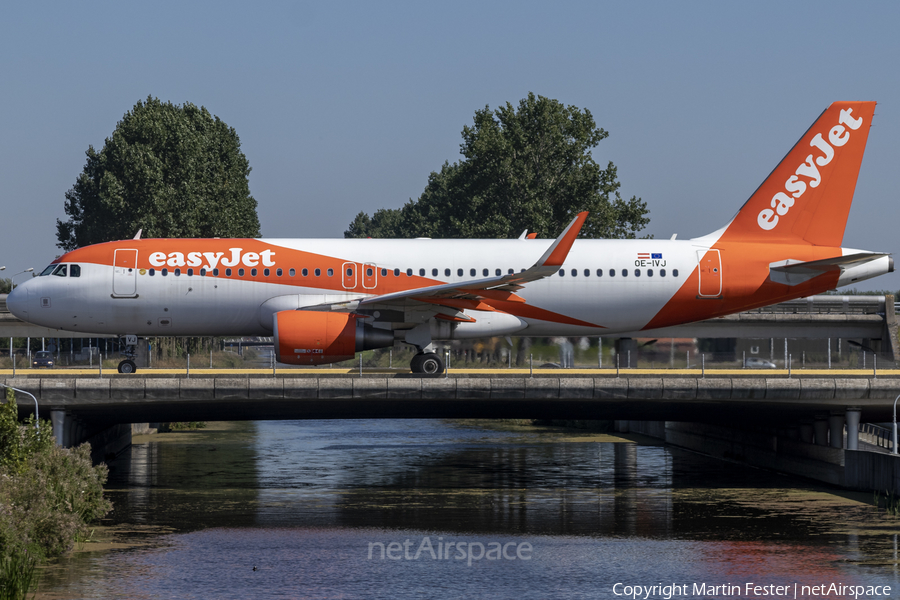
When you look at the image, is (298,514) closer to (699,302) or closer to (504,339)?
(504,339)

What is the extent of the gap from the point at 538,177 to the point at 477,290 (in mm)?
A: 67363

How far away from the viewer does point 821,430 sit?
48.3 metres

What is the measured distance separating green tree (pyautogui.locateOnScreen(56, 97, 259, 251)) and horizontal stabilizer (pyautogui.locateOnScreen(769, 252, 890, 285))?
6638 cm

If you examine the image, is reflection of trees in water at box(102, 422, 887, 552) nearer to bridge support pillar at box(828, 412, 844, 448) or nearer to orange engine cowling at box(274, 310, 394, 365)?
bridge support pillar at box(828, 412, 844, 448)

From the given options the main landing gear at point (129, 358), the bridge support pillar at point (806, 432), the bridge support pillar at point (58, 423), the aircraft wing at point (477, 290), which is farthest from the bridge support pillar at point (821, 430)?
the bridge support pillar at point (58, 423)

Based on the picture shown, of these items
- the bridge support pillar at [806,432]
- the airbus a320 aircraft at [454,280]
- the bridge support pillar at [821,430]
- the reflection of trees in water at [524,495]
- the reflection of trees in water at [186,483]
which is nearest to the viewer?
the reflection of trees in water at [524,495]

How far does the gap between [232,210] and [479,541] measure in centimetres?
7898

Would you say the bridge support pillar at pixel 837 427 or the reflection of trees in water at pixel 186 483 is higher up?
the bridge support pillar at pixel 837 427

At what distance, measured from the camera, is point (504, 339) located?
44812 millimetres

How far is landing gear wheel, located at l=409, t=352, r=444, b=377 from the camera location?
41.7 m

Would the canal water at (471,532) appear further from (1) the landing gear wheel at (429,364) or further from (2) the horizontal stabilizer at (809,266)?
(2) the horizontal stabilizer at (809,266)

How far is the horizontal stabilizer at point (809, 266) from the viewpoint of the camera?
41875 mm

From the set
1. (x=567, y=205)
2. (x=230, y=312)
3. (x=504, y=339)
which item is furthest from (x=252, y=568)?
(x=567, y=205)

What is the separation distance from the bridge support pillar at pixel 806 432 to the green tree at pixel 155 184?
209 feet
